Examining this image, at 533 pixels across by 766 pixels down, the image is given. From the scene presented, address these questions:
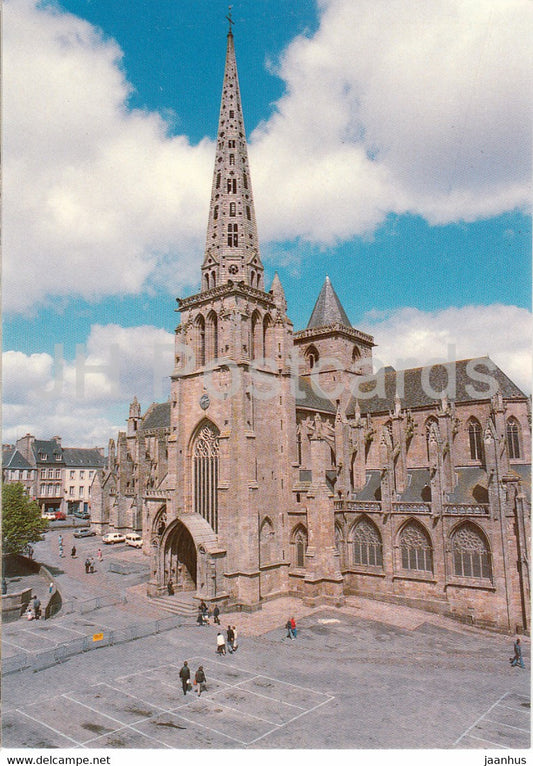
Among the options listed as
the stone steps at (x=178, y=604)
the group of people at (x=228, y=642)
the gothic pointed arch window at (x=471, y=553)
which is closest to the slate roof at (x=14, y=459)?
the stone steps at (x=178, y=604)

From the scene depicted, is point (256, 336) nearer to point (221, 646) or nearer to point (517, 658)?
point (221, 646)

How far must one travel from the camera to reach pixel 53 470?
265 feet

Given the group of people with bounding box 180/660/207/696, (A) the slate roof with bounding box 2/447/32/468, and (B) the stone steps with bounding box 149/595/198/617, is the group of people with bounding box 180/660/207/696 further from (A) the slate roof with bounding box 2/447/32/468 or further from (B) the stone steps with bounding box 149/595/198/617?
(A) the slate roof with bounding box 2/447/32/468

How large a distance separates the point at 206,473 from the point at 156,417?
31684 millimetres

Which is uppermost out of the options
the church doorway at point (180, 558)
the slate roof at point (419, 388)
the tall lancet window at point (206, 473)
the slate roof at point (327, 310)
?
the slate roof at point (327, 310)

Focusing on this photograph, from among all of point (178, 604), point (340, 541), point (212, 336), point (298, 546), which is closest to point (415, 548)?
point (340, 541)

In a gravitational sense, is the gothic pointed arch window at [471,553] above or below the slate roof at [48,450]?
below

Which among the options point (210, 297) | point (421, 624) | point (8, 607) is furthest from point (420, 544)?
point (8, 607)

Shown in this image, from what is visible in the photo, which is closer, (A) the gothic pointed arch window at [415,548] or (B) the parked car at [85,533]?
(A) the gothic pointed arch window at [415,548]

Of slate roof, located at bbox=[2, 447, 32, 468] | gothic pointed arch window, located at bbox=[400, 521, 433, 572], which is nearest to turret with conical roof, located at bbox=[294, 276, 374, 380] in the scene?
gothic pointed arch window, located at bbox=[400, 521, 433, 572]

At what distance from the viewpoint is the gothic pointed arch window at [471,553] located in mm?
28406

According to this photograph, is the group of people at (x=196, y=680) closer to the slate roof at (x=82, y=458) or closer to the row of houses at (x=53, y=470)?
the row of houses at (x=53, y=470)

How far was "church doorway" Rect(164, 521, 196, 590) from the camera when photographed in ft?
112

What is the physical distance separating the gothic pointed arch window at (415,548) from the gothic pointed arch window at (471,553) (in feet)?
5.22
